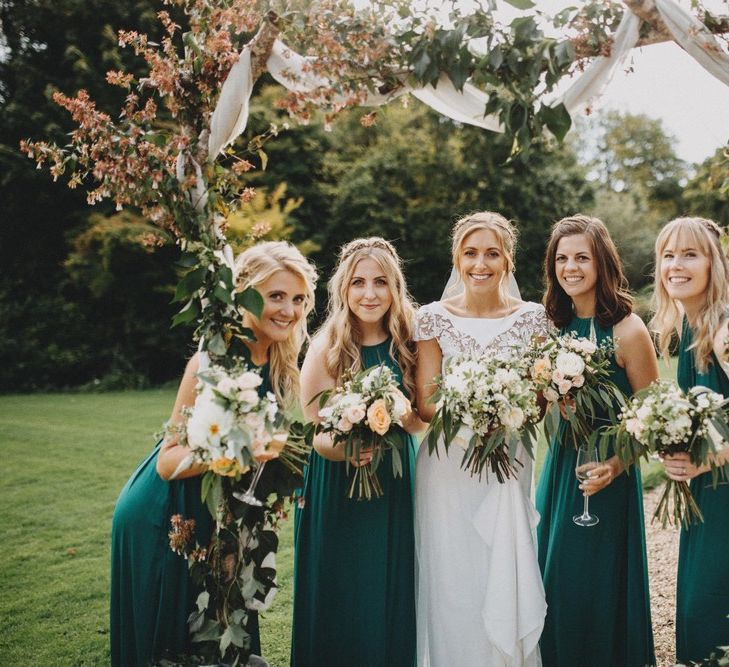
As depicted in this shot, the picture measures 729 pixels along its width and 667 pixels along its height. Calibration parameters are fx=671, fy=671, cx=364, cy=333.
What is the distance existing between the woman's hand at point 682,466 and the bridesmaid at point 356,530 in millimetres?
1414

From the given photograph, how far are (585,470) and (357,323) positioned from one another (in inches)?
63.2

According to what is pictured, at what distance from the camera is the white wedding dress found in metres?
3.82

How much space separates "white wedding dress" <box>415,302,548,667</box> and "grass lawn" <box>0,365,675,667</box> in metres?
1.45

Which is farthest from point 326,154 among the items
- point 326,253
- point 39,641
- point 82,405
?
point 39,641

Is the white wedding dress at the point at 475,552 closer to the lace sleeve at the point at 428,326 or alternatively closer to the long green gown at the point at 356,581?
the lace sleeve at the point at 428,326

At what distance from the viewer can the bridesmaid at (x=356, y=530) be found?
391 centimetres

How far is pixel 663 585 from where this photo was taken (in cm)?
608

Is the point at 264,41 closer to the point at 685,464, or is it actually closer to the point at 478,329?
the point at 478,329

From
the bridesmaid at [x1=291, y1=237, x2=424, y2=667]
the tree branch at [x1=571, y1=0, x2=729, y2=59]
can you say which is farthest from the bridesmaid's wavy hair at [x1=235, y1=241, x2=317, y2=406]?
the tree branch at [x1=571, y1=0, x2=729, y2=59]

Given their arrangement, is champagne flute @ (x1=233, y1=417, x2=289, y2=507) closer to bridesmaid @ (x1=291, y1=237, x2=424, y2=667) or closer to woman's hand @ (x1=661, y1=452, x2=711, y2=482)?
bridesmaid @ (x1=291, y1=237, x2=424, y2=667)

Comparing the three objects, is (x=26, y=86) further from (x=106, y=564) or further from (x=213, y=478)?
(x=213, y=478)

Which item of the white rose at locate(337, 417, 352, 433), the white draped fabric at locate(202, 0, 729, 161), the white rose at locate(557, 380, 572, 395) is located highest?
the white draped fabric at locate(202, 0, 729, 161)

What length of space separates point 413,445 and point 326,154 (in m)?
17.9

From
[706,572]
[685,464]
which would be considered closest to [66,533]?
[706,572]
